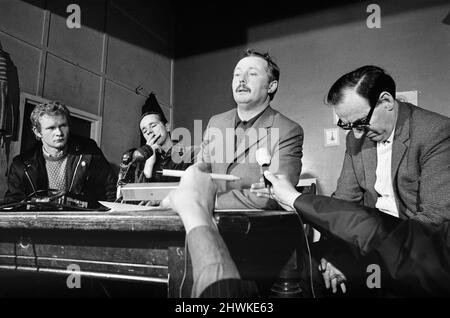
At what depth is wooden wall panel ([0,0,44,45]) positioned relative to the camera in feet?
9.09

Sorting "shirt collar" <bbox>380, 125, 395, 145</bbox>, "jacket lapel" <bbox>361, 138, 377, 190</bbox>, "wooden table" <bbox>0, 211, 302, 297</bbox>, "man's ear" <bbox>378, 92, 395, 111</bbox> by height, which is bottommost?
"wooden table" <bbox>0, 211, 302, 297</bbox>

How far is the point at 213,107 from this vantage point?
4.48 metres

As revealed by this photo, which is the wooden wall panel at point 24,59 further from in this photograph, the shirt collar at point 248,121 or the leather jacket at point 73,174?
the shirt collar at point 248,121

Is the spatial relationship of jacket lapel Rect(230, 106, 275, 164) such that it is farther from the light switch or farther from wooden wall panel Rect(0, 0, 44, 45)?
wooden wall panel Rect(0, 0, 44, 45)

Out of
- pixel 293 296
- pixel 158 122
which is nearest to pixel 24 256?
pixel 293 296

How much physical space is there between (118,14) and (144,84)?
2.83 ft

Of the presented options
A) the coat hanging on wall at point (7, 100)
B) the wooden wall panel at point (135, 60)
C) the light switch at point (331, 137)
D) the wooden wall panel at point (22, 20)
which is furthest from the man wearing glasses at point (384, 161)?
the wooden wall panel at point (135, 60)

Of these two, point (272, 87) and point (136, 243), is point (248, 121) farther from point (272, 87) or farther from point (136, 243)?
point (136, 243)

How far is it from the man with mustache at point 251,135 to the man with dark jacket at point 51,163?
1.11 metres

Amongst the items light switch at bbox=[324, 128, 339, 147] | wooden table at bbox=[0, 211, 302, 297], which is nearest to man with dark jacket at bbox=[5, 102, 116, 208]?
wooden table at bbox=[0, 211, 302, 297]

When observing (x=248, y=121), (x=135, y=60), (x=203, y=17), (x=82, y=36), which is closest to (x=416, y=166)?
(x=248, y=121)

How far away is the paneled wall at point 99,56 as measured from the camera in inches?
115

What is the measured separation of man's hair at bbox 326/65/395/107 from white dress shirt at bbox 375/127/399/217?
196 mm

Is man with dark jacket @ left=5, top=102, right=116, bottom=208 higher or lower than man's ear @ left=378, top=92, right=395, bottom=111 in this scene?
lower
